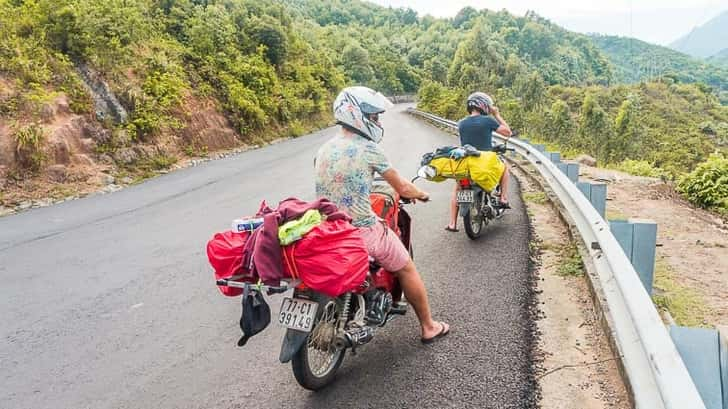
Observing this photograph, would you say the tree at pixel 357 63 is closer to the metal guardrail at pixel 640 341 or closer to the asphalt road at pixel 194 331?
the asphalt road at pixel 194 331

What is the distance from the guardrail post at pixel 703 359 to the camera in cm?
218

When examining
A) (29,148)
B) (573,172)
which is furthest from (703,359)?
(29,148)

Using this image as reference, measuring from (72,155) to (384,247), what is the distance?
11.4 meters

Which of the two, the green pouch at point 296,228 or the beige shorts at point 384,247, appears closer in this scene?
the green pouch at point 296,228

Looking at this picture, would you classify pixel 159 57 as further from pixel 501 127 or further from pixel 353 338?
pixel 353 338

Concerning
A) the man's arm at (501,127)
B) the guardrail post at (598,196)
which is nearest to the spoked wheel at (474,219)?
the man's arm at (501,127)

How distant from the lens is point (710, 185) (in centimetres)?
980

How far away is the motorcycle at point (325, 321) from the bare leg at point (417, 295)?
0.53 ft

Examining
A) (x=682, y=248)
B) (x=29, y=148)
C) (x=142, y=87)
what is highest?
(x=142, y=87)

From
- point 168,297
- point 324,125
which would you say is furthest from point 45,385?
point 324,125

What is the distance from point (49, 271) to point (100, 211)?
3.51 metres

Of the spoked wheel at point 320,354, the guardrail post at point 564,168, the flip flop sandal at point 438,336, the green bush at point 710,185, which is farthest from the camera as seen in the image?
the green bush at point 710,185

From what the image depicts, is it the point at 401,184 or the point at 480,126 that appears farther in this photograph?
the point at 480,126

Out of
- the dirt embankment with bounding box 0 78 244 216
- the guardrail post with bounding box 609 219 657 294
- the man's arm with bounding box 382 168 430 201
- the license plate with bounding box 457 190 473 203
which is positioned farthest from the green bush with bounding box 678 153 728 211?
the dirt embankment with bounding box 0 78 244 216
